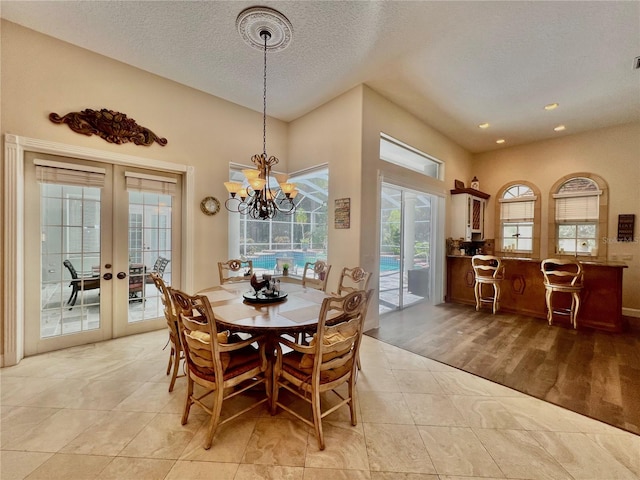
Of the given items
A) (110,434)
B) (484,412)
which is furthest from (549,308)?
(110,434)

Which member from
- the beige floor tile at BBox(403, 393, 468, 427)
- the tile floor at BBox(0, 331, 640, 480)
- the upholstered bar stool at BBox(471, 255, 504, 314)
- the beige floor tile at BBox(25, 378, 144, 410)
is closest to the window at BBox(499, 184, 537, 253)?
the upholstered bar stool at BBox(471, 255, 504, 314)

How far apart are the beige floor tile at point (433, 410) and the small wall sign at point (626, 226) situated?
541 cm

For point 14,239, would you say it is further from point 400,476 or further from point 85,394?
point 400,476

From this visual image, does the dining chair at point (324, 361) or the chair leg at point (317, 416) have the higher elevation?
the dining chair at point (324, 361)

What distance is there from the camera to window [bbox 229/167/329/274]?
424 centimetres

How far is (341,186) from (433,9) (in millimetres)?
2104

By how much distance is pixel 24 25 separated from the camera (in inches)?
101

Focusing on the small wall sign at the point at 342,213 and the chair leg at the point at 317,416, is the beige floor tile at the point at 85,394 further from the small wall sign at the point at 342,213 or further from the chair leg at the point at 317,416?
the small wall sign at the point at 342,213

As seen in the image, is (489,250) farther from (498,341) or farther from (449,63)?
(449,63)

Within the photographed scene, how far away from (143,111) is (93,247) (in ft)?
6.04

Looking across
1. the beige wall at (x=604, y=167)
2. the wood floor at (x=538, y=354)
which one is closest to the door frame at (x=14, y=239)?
the wood floor at (x=538, y=354)

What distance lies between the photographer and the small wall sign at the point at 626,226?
4.65 meters

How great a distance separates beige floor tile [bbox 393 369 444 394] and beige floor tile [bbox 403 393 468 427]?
0.07 meters

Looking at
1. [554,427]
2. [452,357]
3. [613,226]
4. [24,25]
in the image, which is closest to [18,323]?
[24,25]
